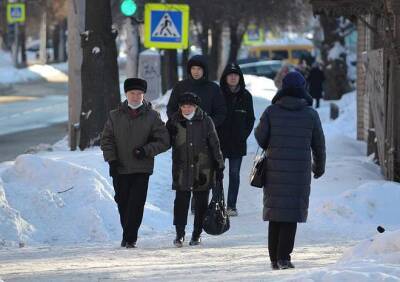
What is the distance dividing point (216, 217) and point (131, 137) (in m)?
1.07

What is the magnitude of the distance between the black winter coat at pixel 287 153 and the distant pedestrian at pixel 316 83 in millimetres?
27981

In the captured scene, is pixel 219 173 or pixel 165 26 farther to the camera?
pixel 165 26

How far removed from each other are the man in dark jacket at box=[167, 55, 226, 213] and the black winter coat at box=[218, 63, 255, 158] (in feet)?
1.99

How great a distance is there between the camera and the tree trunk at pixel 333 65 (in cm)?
4000

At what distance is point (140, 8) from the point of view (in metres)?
→ 35.3

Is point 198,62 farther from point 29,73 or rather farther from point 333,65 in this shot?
point 29,73

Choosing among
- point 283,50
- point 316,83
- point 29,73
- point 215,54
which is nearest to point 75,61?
point 316,83

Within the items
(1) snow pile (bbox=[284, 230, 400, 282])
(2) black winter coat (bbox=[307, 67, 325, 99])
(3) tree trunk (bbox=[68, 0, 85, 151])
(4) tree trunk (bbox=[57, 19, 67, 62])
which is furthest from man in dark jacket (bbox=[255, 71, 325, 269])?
(4) tree trunk (bbox=[57, 19, 67, 62])

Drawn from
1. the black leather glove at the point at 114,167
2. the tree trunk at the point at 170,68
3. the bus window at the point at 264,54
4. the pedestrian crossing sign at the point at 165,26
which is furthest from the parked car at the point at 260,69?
the black leather glove at the point at 114,167

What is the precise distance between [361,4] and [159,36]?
14.0 ft

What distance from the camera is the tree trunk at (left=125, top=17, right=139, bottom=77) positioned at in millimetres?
27125

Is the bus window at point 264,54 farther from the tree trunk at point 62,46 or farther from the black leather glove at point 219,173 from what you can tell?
the black leather glove at point 219,173

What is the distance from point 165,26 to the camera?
19797mm

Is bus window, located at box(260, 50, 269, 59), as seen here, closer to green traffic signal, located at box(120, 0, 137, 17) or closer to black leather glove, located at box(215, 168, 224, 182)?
green traffic signal, located at box(120, 0, 137, 17)
